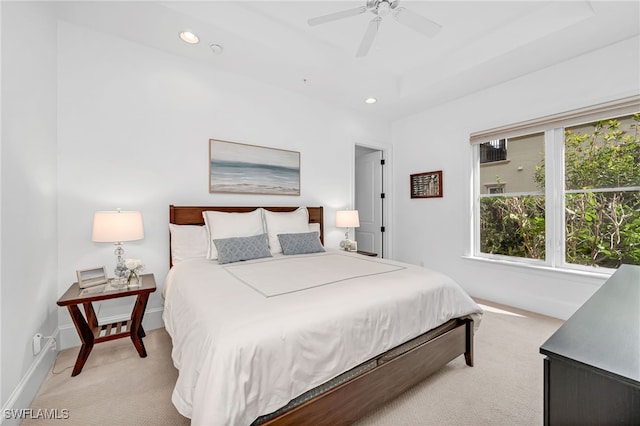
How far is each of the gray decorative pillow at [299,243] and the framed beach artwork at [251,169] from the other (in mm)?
785

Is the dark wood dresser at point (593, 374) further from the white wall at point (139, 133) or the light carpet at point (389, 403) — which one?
the white wall at point (139, 133)

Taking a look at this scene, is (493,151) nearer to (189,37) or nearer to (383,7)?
(383,7)

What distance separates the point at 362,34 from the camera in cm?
295

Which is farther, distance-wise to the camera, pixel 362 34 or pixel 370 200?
pixel 370 200

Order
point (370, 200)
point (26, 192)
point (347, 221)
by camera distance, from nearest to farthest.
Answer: point (26, 192) < point (347, 221) < point (370, 200)

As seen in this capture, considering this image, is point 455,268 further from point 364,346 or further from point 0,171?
point 0,171

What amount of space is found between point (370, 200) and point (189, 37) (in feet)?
12.1

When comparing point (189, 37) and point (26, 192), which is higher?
point (189, 37)

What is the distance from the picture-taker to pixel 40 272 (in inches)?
78.4

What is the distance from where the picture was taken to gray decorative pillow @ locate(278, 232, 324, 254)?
298cm

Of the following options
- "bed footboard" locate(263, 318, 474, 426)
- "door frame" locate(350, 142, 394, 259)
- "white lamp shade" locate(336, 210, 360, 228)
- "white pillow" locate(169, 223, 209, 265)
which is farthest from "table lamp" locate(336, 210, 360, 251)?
"bed footboard" locate(263, 318, 474, 426)

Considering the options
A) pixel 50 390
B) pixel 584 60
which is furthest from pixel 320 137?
pixel 50 390

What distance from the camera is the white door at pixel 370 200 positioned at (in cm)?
497

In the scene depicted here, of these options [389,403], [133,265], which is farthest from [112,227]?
[389,403]
